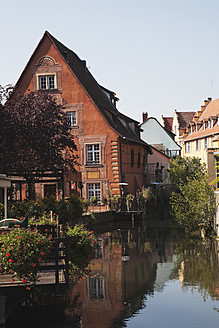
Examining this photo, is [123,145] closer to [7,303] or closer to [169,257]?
[169,257]

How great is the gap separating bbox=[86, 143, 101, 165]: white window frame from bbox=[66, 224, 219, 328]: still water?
16926 mm

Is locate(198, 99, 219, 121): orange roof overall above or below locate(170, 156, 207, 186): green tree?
above

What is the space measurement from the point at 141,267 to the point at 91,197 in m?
21.1

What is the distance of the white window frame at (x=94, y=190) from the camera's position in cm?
4297

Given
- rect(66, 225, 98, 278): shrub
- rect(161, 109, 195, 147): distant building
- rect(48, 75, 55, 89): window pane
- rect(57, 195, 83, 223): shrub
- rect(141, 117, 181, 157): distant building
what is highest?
rect(161, 109, 195, 147): distant building

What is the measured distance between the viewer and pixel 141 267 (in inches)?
816

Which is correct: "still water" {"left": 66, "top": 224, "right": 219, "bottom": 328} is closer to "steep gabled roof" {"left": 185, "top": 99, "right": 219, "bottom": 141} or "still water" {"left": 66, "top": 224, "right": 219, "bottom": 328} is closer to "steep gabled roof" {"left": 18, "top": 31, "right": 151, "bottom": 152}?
"steep gabled roof" {"left": 18, "top": 31, "right": 151, "bottom": 152}

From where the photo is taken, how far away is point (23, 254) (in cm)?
1124

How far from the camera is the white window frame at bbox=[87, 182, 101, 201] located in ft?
141

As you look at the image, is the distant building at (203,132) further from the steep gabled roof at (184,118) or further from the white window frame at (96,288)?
the white window frame at (96,288)

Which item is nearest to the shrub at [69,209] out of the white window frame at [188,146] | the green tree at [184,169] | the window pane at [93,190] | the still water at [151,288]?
the still water at [151,288]

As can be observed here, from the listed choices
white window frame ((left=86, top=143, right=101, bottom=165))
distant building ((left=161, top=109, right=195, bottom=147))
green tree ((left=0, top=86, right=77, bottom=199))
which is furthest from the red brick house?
distant building ((left=161, top=109, right=195, bottom=147))

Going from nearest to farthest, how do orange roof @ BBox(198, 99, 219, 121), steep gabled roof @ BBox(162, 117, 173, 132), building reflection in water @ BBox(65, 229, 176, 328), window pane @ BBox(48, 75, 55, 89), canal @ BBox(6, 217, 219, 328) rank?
canal @ BBox(6, 217, 219, 328) → building reflection in water @ BBox(65, 229, 176, 328) → window pane @ BBox(48, 75, 55, 89) → orange roof @ BBox(198, 99, 219, 121) → steep gabled roof @ BBox(162, 117, 173, 132)

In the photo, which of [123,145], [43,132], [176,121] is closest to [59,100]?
[123,145]
